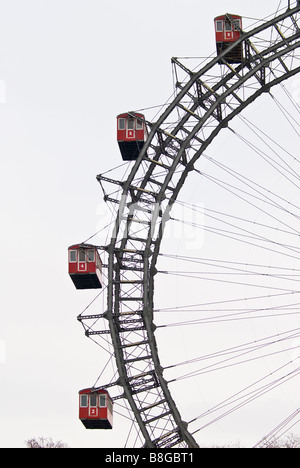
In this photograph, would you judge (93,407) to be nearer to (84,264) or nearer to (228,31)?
(84,264)

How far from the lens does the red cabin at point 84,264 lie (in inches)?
2067

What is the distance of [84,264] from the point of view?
52594 mm

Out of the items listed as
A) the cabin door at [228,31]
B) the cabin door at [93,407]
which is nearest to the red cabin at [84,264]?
the cabin door at [93,407]

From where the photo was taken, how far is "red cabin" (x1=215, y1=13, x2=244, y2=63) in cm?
5109

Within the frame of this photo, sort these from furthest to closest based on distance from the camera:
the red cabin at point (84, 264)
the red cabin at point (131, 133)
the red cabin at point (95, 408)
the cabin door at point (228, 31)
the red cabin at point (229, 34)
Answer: the red cabin at point (131, 133)
the red cabin at point (84, 264)
the cabin door at point (228, 31)
the red cabin at point (229, 34)
the red cabin at point (95, 408)

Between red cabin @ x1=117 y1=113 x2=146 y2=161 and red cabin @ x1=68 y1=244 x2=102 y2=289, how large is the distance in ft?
18.2

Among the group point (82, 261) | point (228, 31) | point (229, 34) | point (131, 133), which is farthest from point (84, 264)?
point (228, 31)

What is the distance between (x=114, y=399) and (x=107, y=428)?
1.69 meters

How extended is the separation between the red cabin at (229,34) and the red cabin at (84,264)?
Answer: 12073mm

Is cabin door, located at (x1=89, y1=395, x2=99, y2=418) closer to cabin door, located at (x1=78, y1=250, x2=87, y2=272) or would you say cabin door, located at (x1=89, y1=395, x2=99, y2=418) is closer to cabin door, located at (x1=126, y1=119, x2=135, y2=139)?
cabin door, located at (x1=78, y1=250, x2=87, y2=272)

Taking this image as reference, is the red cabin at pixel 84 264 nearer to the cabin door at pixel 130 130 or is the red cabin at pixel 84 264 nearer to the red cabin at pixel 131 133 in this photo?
the red cabin at pixel 131 133

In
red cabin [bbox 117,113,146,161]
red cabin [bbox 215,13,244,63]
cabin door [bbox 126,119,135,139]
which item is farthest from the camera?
cabin door [bbox 126,119,135,139]

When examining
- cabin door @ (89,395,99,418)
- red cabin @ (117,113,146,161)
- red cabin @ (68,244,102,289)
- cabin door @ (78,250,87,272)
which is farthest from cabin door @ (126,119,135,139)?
cabin door @ (89,395,99,418)
